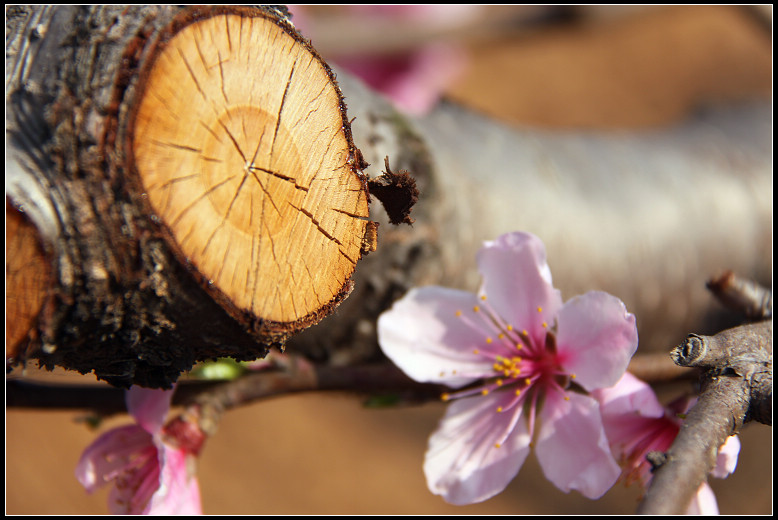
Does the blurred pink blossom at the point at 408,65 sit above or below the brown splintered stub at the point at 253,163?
above

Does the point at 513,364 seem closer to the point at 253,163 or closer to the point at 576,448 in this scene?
the point at 576,448

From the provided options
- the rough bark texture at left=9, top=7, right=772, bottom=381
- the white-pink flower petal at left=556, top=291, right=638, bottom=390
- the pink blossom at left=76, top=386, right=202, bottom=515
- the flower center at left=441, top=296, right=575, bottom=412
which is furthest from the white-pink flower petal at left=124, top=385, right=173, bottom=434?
the white-pink flower petal at left=556, top=291, right=638, bottom=390

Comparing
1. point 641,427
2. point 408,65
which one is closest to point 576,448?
point 641,427

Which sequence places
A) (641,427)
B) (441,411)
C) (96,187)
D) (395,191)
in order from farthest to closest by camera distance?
(441,411)
(641,427)
(395,191)
(96,187)

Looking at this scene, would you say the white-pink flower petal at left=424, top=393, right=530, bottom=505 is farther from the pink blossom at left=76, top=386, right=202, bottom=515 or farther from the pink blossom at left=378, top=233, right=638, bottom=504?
the pink blossom at left=76, top=386, right=202, bottom=515

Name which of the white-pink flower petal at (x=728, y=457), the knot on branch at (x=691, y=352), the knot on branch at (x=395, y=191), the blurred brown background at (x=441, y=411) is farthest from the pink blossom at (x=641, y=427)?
the blurred brown background at (x=441, y=411)

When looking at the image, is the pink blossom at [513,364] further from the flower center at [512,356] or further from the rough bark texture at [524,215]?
the rough bark texture at [524,215]

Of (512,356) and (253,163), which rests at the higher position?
(253,163)

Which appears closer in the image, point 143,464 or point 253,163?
point 253,163
